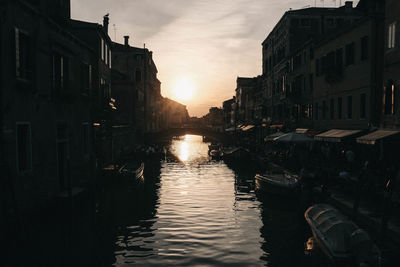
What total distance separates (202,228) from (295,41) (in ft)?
107

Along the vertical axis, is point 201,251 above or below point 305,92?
below

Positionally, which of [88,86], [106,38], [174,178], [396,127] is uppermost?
[106,38]

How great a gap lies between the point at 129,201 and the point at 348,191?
12.0 m

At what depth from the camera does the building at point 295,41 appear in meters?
37.9

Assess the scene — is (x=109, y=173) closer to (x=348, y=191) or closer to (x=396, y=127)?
(x=348, y=191)

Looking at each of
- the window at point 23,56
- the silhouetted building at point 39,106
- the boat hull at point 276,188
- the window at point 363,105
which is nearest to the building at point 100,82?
the silhouetted building at point 39,106

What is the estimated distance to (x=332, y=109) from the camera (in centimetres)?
2833

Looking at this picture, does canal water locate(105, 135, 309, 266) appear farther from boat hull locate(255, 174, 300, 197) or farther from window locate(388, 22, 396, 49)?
window locate(388, 22, 396, 49)

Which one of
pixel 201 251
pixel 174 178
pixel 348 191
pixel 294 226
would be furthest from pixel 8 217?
pixel 174 178

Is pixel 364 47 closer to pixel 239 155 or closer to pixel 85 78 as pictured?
pixel 85 78

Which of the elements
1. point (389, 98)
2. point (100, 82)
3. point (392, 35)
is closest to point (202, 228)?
point (389, 98)

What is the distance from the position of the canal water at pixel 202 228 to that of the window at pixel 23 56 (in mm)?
7160

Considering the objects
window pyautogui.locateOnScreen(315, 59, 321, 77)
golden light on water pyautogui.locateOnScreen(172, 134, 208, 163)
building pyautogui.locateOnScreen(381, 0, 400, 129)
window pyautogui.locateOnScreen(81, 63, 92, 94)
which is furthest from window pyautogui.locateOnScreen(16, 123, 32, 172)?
golden light on water pyautogui.locateOnScreen(172, 134, 208, 163)

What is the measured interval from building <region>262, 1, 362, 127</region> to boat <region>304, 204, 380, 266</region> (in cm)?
2415
